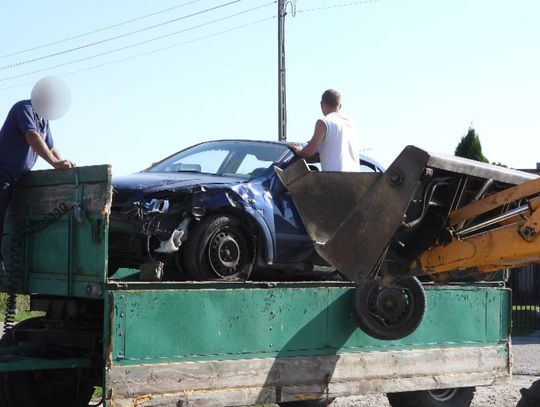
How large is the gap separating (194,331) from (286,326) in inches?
34.0

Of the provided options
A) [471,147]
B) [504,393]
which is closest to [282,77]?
[471,147]

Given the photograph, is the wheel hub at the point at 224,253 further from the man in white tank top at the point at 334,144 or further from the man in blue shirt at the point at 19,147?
the man in blue shirt at the point at 19,147

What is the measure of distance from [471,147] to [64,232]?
2419 centimetres

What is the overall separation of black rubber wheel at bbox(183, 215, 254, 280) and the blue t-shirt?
1.40 m

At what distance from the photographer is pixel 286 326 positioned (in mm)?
7195

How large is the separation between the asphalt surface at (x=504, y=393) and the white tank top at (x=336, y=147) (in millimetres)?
2975

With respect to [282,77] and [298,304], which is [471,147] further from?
[298,304]

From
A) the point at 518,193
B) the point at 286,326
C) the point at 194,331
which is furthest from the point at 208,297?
the point at 518,193

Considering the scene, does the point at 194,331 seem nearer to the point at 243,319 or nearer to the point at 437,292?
the point at 243,319

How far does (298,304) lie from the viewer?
729cm

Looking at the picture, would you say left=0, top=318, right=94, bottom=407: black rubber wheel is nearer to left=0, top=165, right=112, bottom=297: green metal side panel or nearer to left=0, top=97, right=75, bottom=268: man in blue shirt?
left=0, top=165, right=112, bottom=297: green metal side panel

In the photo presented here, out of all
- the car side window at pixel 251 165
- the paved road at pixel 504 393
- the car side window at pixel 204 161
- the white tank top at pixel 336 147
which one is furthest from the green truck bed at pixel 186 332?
the paved road at pixel 504 393

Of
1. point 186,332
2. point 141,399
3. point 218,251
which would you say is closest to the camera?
point 141,399

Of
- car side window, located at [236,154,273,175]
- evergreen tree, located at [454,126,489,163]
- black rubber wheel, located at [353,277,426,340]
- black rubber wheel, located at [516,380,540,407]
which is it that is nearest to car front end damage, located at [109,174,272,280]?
car side window, located at [236,154,273,175]
